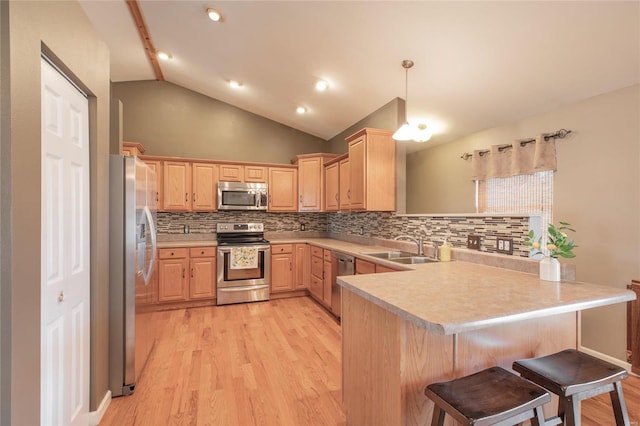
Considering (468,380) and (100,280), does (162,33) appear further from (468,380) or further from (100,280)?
(468,380)

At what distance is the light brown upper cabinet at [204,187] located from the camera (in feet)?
14.2

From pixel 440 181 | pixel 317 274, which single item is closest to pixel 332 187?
pixel 317 274

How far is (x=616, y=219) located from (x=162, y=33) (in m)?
4.80

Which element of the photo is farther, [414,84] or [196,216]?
[196,216]

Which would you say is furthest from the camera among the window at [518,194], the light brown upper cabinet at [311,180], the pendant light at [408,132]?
the light brown upper cabinet at [311,180]

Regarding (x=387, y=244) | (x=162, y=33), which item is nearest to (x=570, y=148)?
(x=387, y=244)

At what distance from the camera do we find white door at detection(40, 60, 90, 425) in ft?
4.45

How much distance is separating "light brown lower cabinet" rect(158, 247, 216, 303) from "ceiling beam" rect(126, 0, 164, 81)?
8.32 feet

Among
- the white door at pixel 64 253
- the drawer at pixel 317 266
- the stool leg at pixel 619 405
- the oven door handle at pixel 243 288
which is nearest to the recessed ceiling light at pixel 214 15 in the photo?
the white door at pixel 64 253

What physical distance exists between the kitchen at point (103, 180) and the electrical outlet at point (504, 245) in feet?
3.79

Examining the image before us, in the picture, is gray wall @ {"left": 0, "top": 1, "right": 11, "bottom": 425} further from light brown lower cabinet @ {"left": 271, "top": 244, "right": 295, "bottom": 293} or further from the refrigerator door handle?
light brown lower cabinet @ {"left": 271, "top": 244, "right": 295, "bottom": 293}

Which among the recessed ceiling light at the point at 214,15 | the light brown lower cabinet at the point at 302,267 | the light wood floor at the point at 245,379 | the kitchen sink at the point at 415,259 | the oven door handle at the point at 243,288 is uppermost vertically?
the recessed ceiling light at the point at 214,15

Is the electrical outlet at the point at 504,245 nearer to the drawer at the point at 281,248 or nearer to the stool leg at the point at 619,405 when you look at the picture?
the stool leg at the point at 619,405

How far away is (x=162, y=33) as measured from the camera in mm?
3191
